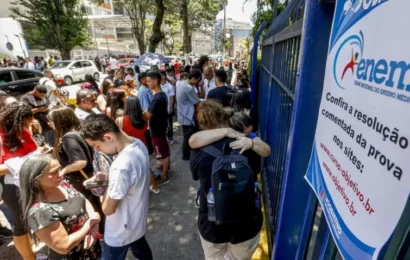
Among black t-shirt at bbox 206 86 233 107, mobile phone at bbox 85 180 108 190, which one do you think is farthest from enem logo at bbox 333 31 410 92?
black t-shirt at bbox 206 86 233 107

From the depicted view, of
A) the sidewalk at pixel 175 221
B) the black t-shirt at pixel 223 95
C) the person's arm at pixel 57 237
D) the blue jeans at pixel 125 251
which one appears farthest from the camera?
the black t-shirt at pixel 223 95

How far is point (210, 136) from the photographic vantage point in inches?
69.2

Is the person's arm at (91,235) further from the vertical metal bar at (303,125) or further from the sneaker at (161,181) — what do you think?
the sneaker at (161,181)

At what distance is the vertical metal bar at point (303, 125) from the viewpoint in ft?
4.12

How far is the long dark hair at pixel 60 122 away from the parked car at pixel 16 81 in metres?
8.62

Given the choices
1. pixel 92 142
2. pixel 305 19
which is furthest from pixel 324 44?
pixel 92 142

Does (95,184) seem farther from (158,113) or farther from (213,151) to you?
(158,113)

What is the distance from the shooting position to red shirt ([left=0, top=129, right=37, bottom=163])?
7.53 ft

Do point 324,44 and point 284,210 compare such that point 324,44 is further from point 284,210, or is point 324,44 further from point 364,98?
point 284,210

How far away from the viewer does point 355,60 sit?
0.81 meters

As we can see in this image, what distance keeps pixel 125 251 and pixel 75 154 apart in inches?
42.3

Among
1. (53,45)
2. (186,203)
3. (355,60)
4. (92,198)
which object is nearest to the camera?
(355,60)

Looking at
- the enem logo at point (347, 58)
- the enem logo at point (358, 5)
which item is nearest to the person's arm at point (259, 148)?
the enem logo at point (347, 58)

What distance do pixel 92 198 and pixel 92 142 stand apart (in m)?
1.16
